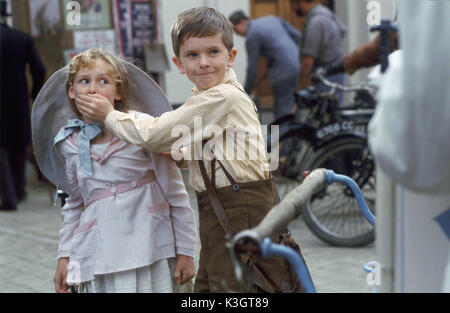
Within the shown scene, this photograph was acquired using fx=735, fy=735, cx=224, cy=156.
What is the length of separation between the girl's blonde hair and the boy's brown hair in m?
0.28

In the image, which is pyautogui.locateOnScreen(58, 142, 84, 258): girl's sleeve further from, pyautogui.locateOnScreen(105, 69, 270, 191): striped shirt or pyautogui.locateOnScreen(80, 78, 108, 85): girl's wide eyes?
pyautogui.locateOnScreen(105, 69, 270, 191): striped shirt

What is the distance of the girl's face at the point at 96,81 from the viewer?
2721mm

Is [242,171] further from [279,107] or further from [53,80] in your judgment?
[279,107]

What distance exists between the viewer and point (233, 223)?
2.52m

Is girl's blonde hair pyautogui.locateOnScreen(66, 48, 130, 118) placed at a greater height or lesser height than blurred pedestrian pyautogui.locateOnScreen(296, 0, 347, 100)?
greater

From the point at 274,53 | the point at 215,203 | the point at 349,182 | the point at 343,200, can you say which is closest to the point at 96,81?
the point at 215,203

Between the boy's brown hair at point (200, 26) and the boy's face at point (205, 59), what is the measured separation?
0.02m

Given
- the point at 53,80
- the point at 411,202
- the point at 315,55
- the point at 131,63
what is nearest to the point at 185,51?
the point at 131,63

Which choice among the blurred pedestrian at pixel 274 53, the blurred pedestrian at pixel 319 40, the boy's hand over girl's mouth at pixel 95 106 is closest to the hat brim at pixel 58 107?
the boy's hand over girl's mouth at pixel 95 106

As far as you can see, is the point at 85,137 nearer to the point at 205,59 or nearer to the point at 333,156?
the point at 205,59

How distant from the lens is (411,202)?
1.64 meters

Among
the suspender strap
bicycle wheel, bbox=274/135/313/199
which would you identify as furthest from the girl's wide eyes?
bicycle wheel, bbox=274/135/313/199

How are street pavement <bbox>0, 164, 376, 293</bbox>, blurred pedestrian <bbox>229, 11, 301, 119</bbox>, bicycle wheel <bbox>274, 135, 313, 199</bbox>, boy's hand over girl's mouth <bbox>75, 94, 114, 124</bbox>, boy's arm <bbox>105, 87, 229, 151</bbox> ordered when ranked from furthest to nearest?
blurred pedestrian <bbox>229, 11, 301, 119</bbox>
bicycle wheel <bbox>274, 135, 313, 199</bbox>
street pavement <bbox>0, 164, 376, 293</bbox>
boy's hand over girl's mouth <bbox>75, 94, 114, 124</bbox>
boy's arm <bbox>105, 87, 229, 151</bbox>

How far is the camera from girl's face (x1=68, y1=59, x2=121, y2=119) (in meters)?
2.72
